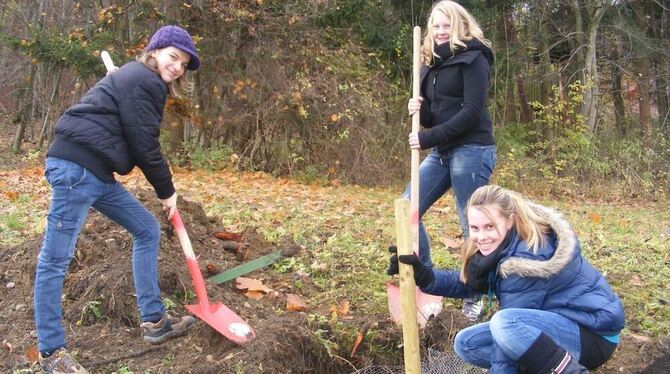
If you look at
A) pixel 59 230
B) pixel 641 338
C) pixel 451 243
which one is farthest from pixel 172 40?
pixel 451 243

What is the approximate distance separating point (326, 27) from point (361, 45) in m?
0.95

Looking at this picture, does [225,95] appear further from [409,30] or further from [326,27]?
[409,30]

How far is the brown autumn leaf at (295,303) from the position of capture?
454 centimetres

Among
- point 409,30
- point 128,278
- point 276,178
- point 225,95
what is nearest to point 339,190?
point 276,178

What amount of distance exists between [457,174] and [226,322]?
66.1 inches

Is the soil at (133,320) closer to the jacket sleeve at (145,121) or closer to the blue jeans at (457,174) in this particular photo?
the blue jeans at (457,174)

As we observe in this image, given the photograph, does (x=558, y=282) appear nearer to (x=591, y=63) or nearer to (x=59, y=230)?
(x=59, y=230)

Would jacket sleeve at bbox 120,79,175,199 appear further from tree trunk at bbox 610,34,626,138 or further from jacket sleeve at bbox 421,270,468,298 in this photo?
tree trunk at bbox 610,34,626,138

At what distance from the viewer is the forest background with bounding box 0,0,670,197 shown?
12.5 meters

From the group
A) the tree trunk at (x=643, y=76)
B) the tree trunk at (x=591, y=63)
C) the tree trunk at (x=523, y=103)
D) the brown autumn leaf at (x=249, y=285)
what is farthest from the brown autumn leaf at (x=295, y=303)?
the tree trunk at (x=643, y=76)

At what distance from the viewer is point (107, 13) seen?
12391mm

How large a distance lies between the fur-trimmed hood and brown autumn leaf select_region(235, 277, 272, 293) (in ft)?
6.56

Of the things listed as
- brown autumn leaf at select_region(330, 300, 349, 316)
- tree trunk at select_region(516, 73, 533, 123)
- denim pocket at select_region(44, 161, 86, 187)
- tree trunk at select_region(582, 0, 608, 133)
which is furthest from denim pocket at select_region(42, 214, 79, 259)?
tree trunk at select_region(516, 73, 533, 123)

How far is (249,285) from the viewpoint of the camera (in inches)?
184
